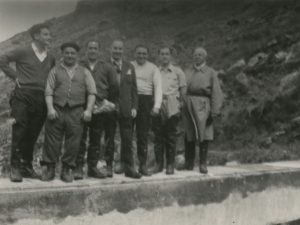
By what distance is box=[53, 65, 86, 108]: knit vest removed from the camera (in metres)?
4.46

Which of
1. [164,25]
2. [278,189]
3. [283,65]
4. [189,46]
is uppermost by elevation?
[164,25]

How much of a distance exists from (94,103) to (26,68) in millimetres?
826

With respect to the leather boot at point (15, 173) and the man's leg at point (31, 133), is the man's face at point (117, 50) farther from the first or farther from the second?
the leather boot at point (15, 173)

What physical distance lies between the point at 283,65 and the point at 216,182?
9455 millimetres

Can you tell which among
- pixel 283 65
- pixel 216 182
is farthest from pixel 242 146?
pixel 216 182

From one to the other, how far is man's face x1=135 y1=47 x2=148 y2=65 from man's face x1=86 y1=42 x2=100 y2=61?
2.13 ft

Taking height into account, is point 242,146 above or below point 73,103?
below

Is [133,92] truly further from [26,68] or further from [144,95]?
[26,68]

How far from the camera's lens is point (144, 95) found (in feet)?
17.4

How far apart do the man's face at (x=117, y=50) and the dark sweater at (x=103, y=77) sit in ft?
0.63

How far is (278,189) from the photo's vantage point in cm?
618

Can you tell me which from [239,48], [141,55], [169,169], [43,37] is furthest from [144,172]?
[239,48]

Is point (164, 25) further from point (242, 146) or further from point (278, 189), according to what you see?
point (278, 189)

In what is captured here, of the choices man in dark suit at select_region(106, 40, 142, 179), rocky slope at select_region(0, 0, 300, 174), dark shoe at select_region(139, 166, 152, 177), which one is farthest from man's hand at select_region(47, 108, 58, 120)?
rocky slope at select_region(0, 0, 300, 174)
